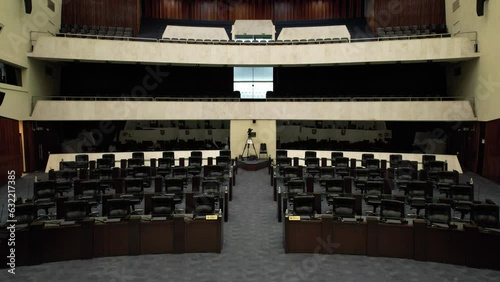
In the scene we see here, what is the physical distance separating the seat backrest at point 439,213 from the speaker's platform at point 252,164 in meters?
11.5

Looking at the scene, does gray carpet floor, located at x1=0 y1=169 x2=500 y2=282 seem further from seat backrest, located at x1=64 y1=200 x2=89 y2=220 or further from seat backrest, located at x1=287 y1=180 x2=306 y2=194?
seat backrest, located at x1=287 y1=180 x2=306 y2=194

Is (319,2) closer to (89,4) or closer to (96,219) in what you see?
(89,4)

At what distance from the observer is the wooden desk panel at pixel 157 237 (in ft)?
28.5

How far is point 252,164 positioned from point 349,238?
442 inches

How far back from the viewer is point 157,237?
8742mm

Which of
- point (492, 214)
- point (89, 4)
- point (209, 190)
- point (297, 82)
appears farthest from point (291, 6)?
point (492, 214)

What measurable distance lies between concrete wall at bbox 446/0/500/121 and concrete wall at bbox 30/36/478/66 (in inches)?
32.4

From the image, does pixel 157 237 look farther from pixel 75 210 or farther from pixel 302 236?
pixel 302 236

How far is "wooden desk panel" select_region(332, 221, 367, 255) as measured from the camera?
28.2 feet

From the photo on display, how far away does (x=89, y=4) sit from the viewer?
2522 cm

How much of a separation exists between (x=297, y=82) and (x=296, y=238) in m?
18.2

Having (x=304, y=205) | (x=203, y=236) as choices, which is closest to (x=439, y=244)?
(x=304, y=205)

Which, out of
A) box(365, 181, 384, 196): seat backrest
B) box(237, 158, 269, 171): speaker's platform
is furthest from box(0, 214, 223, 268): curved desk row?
box(237, 158, 269, 171): speaker's platform

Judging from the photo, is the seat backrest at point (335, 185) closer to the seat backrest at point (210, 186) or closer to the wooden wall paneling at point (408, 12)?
the seat backrest at point (210, 186)
